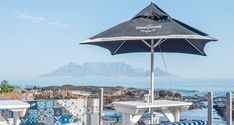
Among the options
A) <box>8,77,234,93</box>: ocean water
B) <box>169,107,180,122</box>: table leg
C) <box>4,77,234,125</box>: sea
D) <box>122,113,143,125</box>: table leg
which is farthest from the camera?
<box>8,77,234,93</box>: ocean water

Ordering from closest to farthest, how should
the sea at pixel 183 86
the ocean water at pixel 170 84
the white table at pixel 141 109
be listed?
the white table at pixel 141 109 < the sea at pixel 183 86 < the ocean water at pixel 170 84

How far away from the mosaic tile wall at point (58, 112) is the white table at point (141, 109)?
64.0 inches

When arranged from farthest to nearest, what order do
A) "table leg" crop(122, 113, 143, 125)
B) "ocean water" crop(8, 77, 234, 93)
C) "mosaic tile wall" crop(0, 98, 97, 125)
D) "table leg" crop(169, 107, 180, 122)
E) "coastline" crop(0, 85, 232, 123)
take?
"ocean water" crop(8, 77, 234, 93)
"coastline" crop(0, 85, 232, 123)
"mosaic tile wall" crop(0, 98, 97, 125)
"table leg" crop(169, 107, 180, 122)
"table leg" crop(122, 113, 143, 125)

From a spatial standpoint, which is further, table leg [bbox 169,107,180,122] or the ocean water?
the ocean water

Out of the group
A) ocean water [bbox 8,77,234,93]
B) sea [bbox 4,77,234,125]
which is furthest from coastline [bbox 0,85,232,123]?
ocean water [bbox 8,77,234,93]

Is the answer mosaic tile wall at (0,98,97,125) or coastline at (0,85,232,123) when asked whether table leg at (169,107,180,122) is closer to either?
coastline at (0,85,232,123)

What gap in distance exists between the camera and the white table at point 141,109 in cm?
650

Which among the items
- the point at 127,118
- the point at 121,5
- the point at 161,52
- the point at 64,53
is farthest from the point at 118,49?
the point at 64,53

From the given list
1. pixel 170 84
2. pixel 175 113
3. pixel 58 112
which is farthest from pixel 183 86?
pixel 175 113

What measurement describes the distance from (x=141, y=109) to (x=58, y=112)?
235 centimetres

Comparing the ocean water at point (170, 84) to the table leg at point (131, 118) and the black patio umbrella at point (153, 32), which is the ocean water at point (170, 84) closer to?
the black patio umbrella at point (153, 32)

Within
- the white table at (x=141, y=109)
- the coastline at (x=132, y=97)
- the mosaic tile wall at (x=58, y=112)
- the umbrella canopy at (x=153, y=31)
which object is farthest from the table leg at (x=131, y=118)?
the mosaic tile wall at (x=58, y=112)

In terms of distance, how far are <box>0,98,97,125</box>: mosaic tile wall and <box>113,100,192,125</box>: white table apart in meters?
1.63

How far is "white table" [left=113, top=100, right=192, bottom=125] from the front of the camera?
6.50 metres
